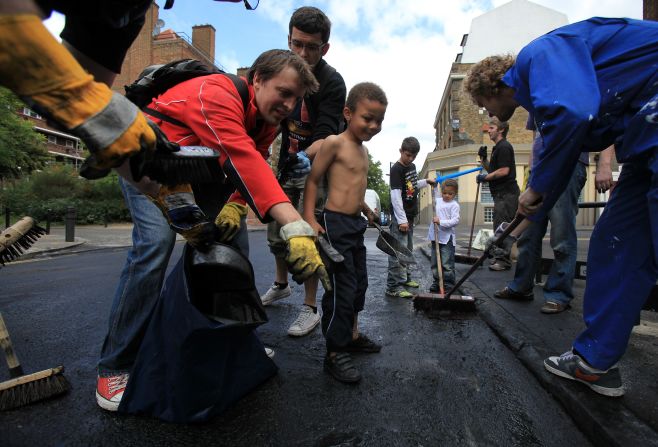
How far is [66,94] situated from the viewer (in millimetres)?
831

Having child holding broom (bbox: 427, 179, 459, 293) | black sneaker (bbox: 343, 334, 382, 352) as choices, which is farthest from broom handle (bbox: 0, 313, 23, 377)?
child holding broom (bbox: 427, 179, 459, 293)

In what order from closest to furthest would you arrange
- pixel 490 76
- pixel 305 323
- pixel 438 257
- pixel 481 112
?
pixel 490 76
pixel 305 323
pixel 438 257
pixel 481 112

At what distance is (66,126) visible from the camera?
849 millimetres

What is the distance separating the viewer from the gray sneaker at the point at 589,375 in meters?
1.77

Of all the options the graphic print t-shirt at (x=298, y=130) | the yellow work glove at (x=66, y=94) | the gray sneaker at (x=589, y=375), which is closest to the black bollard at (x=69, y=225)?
the graphic print t-shirt at (x=298, y=130)

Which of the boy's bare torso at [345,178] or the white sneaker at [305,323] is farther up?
the boy's bare torso at [345,178]

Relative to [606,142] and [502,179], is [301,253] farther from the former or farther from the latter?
[502,179]

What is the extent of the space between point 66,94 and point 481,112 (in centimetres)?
3171

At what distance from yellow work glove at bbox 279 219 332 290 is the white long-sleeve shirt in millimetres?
3372

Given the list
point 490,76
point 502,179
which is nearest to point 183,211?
point 490,76

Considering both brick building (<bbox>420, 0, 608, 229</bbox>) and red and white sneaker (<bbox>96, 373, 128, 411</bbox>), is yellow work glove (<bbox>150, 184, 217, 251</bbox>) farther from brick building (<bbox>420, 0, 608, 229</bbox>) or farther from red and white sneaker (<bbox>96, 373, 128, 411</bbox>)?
brick building (<bbox>420, 0, 608, 229</bbox>)

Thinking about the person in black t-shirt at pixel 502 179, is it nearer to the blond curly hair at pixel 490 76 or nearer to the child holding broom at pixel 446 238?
the child holding broom at pixel 446 238

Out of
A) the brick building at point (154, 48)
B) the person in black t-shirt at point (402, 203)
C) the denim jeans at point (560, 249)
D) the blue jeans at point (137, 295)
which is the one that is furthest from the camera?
the brick building at point (154, 48)

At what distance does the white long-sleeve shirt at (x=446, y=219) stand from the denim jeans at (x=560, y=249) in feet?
2.91
